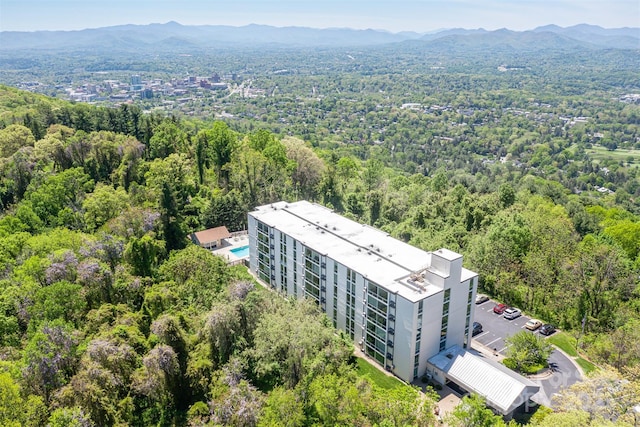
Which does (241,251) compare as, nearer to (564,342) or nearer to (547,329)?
(547,329)

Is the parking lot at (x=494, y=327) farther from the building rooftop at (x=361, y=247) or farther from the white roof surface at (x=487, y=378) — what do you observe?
the building rooftop at (x=361, y=247)

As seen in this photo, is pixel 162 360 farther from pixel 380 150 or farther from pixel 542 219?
pixel 380 150

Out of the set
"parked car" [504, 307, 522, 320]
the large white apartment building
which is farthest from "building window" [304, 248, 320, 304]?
"parked car" [504, 307, 522, 320]

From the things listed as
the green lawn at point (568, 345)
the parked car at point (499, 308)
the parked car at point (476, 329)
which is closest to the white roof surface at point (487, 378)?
the parked car at point (476, 329)

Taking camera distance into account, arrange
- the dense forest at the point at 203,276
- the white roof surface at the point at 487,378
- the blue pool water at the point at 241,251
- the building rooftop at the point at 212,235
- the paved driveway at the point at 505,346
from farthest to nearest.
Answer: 1. the building rooftop at the point at 212,235
2. the blue pool water at the point at 241,251
3. the paved driveway at the point at 505,346
4. the white roof surface at the point at 487,378
5. the dense forest at the point at 203,276

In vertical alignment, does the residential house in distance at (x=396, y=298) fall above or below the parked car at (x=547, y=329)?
above

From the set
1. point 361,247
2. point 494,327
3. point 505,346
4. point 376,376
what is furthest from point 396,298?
point 494,327

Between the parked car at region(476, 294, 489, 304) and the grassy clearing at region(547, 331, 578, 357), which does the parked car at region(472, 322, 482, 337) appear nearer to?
the parked car at region(476, 294, 489, 304)

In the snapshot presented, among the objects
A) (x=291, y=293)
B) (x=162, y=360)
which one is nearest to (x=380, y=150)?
(x=291, y=293)
